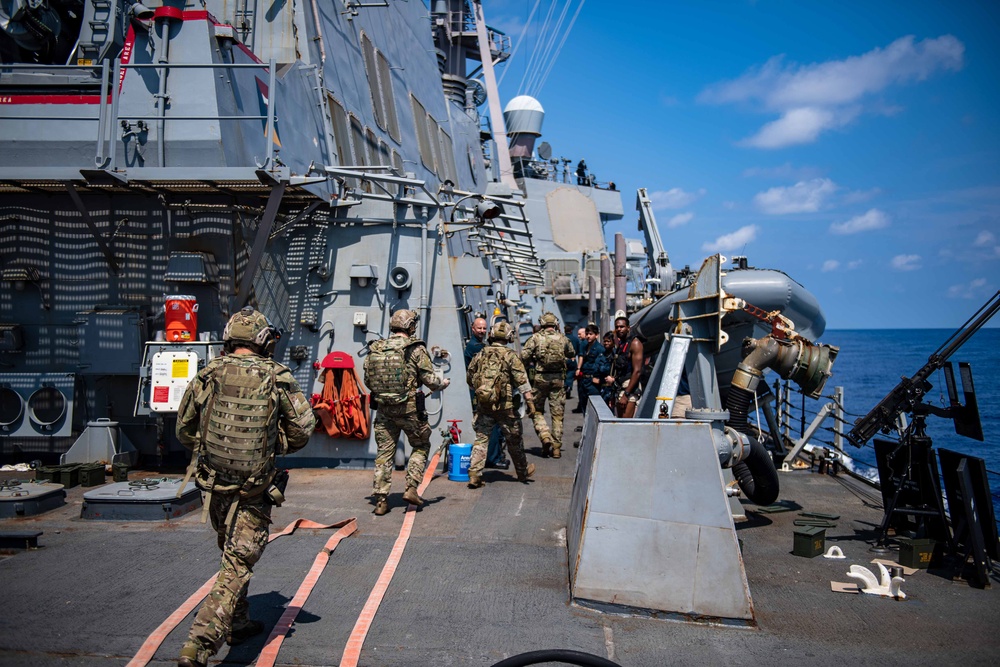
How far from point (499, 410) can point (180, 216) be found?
3870mm

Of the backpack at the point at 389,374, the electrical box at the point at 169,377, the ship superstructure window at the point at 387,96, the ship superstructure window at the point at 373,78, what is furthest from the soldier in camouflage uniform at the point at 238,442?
the ship superstructure window at the point at 387,96

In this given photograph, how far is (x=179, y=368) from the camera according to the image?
728cm

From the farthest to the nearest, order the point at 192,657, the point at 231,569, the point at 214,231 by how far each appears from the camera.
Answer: the point at 214,231
the point at 231,569
the point at 192,657

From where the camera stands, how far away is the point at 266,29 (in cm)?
911

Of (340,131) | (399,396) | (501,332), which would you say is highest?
(340,131)

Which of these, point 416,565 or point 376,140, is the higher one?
point 376,140

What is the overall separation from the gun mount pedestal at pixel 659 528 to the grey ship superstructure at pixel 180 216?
4091 millimetres

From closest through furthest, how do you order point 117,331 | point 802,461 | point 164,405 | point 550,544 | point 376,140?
1. point 550,544
2. point 164,405
3. point 117,331
4. point 802,461
5. point 376,140

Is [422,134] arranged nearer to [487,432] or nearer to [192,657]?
[487,432]

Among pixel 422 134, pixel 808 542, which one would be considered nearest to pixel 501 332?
pixel 808 542

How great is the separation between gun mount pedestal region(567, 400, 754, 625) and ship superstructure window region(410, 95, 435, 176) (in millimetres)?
9778

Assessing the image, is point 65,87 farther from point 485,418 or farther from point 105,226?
point 485,418

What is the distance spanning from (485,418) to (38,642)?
4.64 metres

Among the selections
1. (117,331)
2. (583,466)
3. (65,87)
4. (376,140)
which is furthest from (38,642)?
(376,140)
